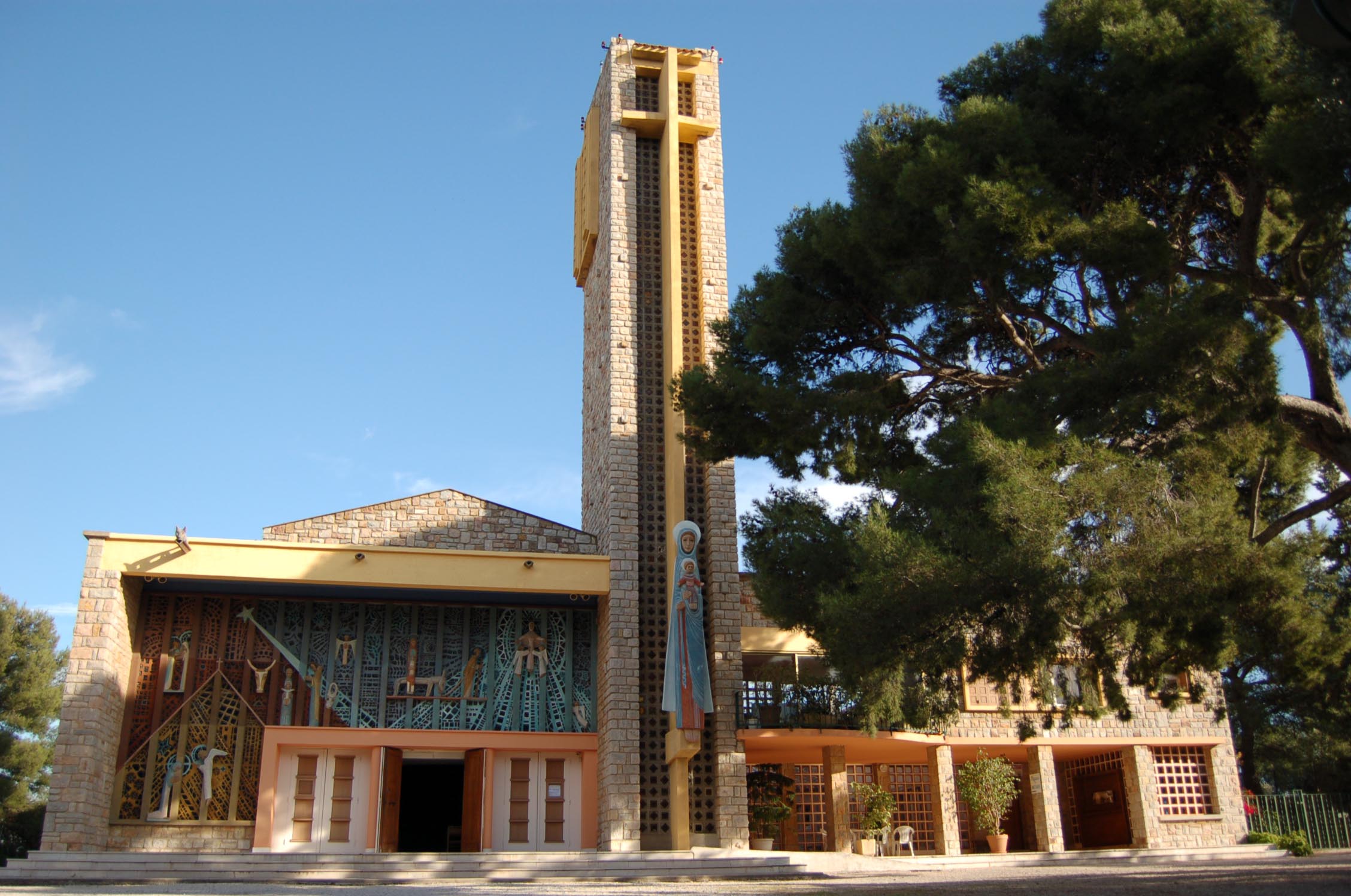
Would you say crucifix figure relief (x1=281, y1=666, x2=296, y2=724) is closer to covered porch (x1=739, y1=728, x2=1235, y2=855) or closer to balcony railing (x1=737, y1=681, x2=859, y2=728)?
balcony railing (x1=737, y1=681, x2=859, y2=728)

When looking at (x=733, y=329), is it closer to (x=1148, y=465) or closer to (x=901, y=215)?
(x=901, y=215)

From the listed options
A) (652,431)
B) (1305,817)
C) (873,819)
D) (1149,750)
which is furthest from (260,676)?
(1305,817)

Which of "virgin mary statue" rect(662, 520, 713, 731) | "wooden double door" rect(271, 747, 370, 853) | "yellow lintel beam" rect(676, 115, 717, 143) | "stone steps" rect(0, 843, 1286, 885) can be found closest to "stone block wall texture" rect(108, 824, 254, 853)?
"wooden double door" rect(271, 747, 370, 853)

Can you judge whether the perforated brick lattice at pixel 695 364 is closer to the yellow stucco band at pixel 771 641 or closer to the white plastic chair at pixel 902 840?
the yellow stucco band at pixel 771 641

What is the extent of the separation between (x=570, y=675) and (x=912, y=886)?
24.7 ft

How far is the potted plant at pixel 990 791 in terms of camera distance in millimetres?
18688

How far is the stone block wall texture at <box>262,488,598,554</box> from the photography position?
59.1 feet

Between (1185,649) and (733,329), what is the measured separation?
706cm

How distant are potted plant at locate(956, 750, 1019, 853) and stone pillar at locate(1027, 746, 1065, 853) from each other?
94 cm

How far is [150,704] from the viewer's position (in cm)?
1648

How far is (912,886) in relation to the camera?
11.5 meters

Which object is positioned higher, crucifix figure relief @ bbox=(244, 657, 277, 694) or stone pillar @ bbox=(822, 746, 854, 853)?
crucifix figure relief @ bbox=(244, 657, 277, 694)

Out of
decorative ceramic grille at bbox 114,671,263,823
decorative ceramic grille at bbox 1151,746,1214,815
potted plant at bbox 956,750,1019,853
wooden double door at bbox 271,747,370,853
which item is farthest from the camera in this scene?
decorative ceramic grille at bbox 1151,746,1214,815

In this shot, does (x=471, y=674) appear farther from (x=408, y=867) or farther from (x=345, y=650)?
(x=408, y=867)
